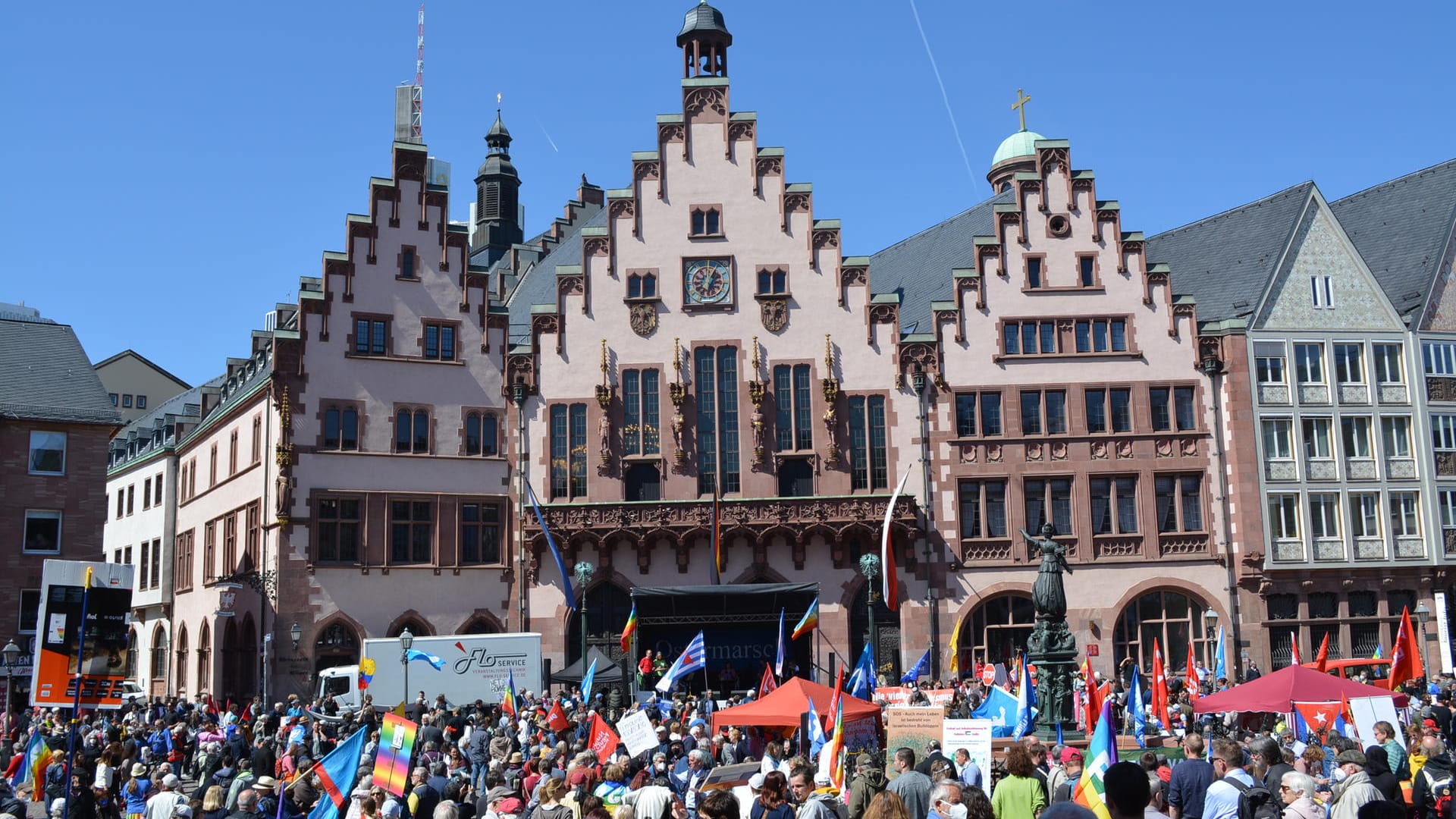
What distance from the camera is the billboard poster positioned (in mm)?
22844

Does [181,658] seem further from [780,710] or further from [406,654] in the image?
[780,710]

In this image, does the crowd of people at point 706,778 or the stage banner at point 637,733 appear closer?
the crowd of people at point 706,778

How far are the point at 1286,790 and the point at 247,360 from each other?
48.0 meters

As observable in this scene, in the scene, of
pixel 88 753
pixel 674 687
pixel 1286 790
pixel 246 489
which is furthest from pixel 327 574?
pixel 1286 790

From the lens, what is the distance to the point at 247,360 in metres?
55.2

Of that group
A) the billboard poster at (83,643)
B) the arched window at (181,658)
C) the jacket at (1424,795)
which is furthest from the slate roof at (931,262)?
the jacket at (1424,795)

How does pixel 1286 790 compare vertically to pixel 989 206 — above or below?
below

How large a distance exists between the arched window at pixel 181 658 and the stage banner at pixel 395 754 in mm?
38754

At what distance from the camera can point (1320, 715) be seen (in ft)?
84.6

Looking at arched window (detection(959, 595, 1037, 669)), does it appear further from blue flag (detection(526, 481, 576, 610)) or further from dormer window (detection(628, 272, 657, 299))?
dormer window (detection(628, 272, 657, 299))

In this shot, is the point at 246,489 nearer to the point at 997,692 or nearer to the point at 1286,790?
the point at 997,692

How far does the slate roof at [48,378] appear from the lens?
5203cm

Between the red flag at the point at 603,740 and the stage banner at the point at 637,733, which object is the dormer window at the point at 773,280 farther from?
the red flag at the point at 603,740

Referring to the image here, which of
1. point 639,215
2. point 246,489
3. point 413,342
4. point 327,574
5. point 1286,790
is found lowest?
point 1286,790
